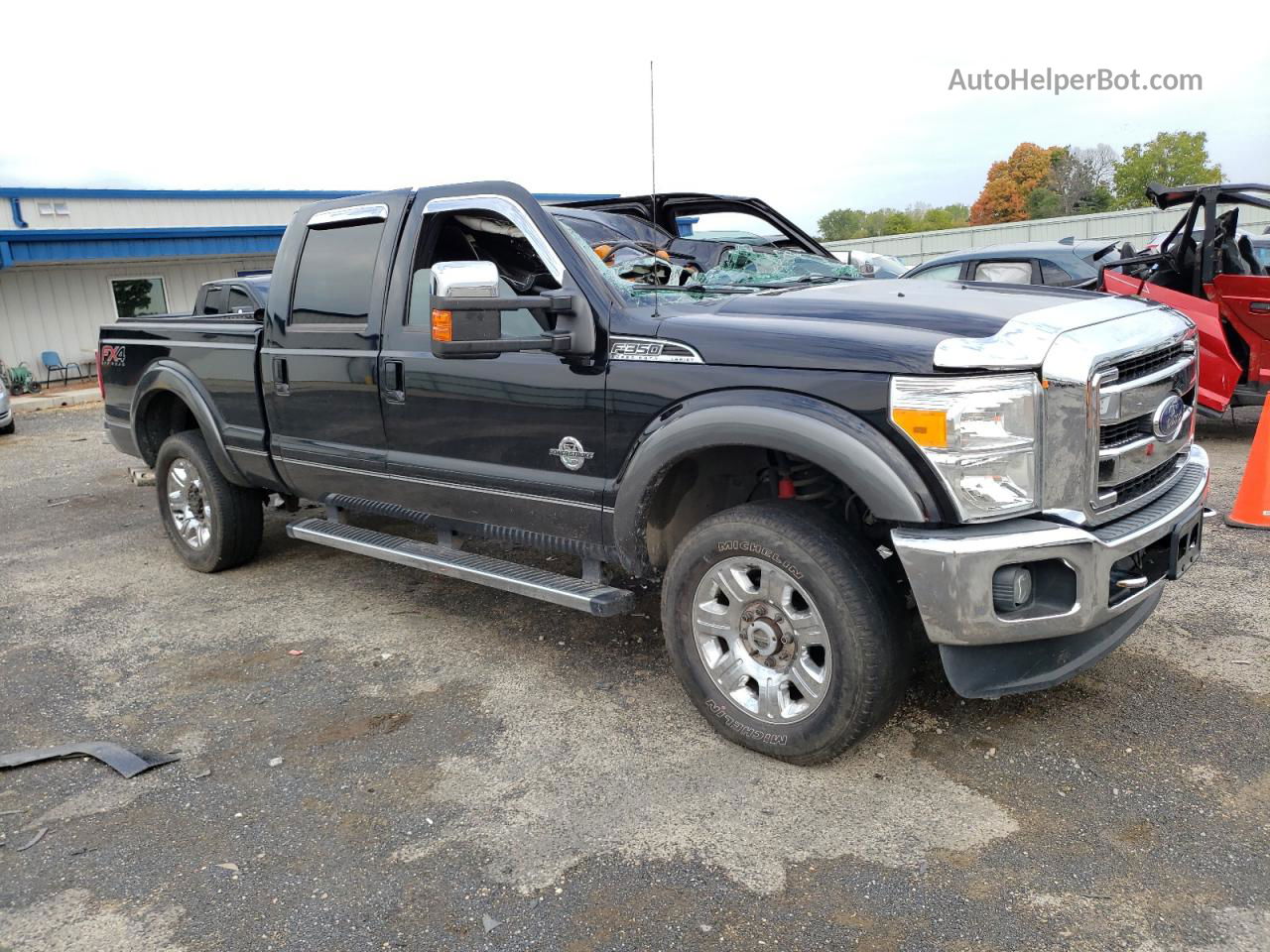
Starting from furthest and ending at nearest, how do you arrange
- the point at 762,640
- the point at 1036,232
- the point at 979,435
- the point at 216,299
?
1. the point at 1036,232
2. the point at 216,299
3. the point at 762,640
4. the point at 979,435

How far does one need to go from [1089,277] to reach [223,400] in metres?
7.37

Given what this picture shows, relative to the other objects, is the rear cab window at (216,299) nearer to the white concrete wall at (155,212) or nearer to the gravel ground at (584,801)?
the gravel ground at (584,801)

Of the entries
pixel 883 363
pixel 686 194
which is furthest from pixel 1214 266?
pixel 883 363

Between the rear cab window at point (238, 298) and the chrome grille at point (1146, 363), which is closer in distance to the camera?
the chrome grille at point (1146, 363)

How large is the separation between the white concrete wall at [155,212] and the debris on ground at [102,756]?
59.3ft

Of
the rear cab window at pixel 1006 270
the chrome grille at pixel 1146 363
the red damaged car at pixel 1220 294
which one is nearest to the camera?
the chrome grille at pixel 1146 363

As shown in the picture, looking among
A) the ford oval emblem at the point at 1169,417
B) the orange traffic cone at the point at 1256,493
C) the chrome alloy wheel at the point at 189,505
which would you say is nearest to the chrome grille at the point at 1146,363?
the ford oval emblem at the point at 1169,417

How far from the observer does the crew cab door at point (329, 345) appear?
465 cm

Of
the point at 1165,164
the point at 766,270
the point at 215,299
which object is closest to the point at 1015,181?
the point at 1165,164

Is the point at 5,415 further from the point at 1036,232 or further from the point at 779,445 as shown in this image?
the point at 1036,232

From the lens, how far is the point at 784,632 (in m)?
3.42

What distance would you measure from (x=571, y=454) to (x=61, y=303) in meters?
20.4

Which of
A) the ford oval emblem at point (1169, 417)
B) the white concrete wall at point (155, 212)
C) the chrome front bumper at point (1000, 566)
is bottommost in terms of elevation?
the chrome front bumper at point (1000, 566)

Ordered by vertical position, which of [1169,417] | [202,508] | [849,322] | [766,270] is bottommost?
[202,508]
